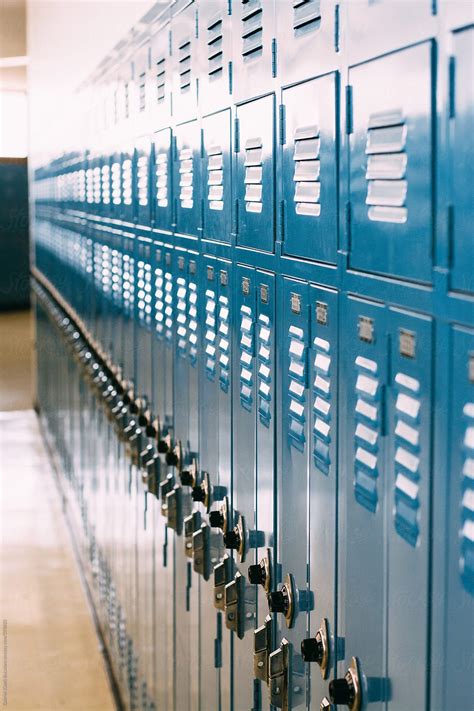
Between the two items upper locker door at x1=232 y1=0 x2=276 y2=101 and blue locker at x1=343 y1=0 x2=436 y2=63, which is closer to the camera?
blue locker at x1=343 y1=0 x2=436 y2=63

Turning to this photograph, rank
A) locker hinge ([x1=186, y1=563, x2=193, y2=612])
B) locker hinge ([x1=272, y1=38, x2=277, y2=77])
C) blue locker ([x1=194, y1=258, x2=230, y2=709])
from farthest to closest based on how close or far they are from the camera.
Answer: locker hinge ([x1=186, y1=563, x2=193, y2=612])
blue locker ([x1=194, y1=258, x2=230, y2=709])
locker hinge ([x1=272, y1=38, x2=277, y2=77])

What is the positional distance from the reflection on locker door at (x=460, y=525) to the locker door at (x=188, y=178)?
5.59 feet

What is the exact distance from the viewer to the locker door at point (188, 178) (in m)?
2.97

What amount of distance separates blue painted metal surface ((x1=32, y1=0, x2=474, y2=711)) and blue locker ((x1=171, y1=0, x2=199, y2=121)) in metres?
0.01

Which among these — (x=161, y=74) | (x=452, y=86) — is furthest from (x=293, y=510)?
(x=161, y=74)

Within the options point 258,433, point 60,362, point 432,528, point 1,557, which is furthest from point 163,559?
point 60,362

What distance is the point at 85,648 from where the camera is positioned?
17.9 ft

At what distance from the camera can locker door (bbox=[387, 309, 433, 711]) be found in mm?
1435

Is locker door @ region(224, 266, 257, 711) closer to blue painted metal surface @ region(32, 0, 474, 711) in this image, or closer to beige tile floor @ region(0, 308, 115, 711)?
blue painted metal surface @ region(32, 0, 474, 711)

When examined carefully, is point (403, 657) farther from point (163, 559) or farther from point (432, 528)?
point (163, 559)

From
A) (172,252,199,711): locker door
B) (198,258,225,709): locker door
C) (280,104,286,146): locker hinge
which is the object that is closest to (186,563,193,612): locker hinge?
(172,252,199,711): locker door

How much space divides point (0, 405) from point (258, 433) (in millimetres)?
8746

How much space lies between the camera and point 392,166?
4.95 feet

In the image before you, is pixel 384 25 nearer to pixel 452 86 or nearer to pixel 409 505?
pixel 452 86
